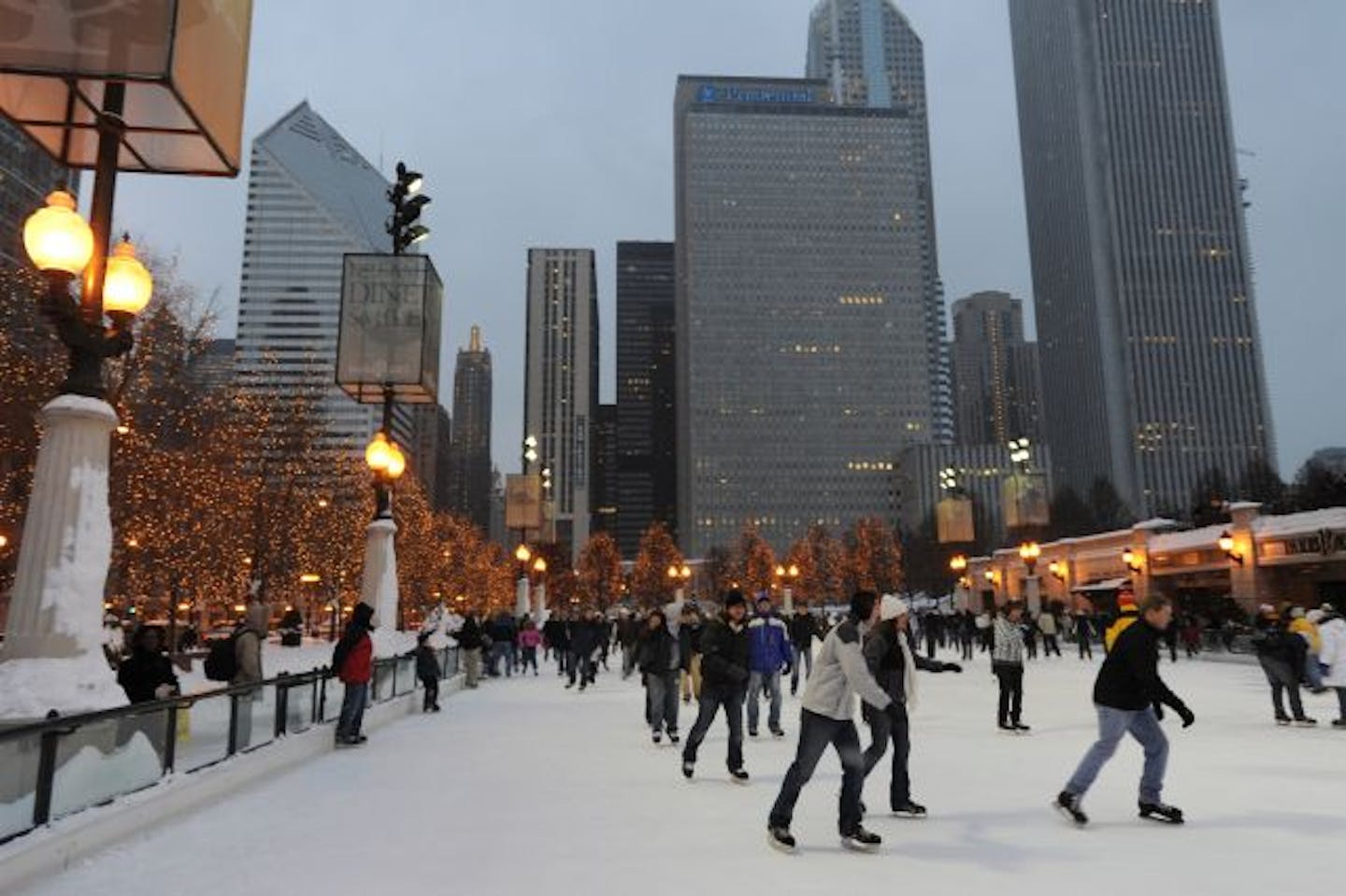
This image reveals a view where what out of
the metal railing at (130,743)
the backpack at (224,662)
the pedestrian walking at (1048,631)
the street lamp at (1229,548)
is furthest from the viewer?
the street lamp at (1229,548)

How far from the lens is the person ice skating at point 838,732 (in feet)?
18.7

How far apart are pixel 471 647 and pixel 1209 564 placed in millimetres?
31534

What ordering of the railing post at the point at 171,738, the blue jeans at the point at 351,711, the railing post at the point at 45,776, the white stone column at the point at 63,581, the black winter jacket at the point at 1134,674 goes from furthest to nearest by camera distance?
the blue jeans at the point at 351,711 < the railing post at the point at 171,738 < the black winter jacket at the point at 1134,674 < the white stone column at the point at 63,581 < the railing post at the point at 45,776

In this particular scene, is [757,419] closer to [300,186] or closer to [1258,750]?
[300,186]

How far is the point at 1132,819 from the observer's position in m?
6.53

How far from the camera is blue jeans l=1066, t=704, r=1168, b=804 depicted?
20.9 ft

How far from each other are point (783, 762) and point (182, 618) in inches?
2610

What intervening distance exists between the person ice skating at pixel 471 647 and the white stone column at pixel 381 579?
4409 millimetres

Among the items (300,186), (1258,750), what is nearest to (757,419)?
(300,186)

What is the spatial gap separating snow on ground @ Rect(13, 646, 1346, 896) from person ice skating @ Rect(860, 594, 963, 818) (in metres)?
0.21

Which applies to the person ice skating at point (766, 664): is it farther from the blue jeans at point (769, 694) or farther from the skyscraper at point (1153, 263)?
the skyscraper at point (1153, 263)

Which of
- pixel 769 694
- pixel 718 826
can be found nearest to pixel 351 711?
pixel 769 694

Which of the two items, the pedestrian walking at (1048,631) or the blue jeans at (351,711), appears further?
the pedestrian walking at (1048,631)

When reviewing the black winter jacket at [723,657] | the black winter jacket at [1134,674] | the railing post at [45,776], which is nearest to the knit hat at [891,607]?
the black winter jacket at [1134,674]
